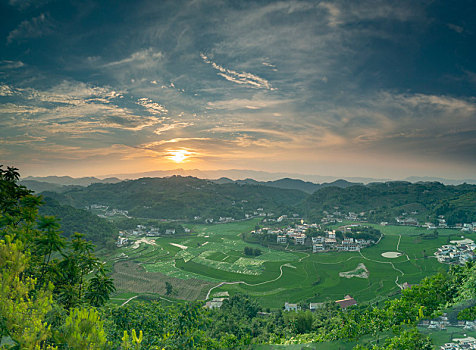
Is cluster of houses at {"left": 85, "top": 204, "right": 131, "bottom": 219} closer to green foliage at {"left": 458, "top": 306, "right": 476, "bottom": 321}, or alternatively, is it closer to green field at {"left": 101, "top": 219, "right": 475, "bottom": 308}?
green field at {"left": 101, "top": 219, "right": 475, "bottom": 308}

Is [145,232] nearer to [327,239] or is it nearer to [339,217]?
[327,239]

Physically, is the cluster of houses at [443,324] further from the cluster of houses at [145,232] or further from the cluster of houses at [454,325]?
the cluster of houses at [145,232]

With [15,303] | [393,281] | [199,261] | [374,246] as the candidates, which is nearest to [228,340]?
[15,303]

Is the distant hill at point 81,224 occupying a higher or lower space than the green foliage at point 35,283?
lower

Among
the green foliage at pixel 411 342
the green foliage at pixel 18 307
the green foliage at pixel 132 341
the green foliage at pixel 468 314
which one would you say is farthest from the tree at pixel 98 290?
the green foliage at pixel 468 314

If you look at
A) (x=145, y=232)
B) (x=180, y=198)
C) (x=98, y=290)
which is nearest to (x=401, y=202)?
(x=145, y=232)

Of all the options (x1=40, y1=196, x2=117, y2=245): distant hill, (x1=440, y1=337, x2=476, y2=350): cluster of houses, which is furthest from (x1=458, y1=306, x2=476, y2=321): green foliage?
(x1=40, y1=196, x2=117, y2=245): distant hill
